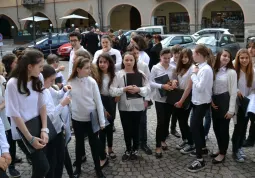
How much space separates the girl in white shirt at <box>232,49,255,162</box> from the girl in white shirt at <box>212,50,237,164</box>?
Answer: 21 cm

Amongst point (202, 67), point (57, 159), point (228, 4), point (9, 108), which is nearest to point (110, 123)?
point (57, 159)

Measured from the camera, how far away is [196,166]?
432cm

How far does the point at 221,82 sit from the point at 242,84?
0.41 meters

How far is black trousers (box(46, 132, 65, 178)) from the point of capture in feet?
11.4

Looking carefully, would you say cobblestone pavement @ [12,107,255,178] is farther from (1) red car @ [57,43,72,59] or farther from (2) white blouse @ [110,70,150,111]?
(1) red car @ [57,43,72,59]

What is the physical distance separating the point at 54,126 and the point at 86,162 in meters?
1.41

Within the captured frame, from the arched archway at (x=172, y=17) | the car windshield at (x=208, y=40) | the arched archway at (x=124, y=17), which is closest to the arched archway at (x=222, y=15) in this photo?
the arched archway at (x=172, y=17)

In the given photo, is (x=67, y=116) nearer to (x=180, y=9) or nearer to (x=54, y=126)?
(x=54, y=126)

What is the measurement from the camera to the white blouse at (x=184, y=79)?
4.71 meters

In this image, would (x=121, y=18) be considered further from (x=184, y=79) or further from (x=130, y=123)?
(x=130, y=123)

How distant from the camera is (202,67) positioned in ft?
13.8

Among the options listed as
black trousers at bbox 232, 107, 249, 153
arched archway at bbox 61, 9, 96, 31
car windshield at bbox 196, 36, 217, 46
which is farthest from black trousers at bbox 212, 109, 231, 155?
arched archway at bbox 61, 9, 96, 31

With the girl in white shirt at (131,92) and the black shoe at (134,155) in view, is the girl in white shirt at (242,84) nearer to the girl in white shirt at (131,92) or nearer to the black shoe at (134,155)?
the girl in white shirt at (131,92)

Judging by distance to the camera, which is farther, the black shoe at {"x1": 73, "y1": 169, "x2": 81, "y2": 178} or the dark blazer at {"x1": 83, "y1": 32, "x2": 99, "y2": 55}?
the dark blazer at {"x1": 83, "y1": 32, "x2": 99, "y2": 55}
